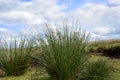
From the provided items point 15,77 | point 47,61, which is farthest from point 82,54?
point 15,77

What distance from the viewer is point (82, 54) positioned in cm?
1077

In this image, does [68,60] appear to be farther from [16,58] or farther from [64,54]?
[16,58]

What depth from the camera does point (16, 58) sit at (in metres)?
14.0

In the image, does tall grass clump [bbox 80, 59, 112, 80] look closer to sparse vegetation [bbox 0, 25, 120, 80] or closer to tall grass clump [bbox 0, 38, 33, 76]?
sparse vegetation [bbox 0, 25, 120, 80]

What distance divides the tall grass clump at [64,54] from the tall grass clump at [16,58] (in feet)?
10.2

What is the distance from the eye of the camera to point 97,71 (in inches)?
432

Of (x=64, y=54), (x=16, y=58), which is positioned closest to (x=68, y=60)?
(x=64, y=54)

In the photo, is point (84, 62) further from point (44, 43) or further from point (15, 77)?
point (15, 77)

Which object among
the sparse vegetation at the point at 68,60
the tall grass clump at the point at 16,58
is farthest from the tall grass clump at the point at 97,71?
the tall grass clump at the point at 16,58

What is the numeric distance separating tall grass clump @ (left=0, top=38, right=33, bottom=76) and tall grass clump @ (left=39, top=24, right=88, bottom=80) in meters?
3.12

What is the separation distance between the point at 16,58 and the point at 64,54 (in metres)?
3.97

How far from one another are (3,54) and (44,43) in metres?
3.82

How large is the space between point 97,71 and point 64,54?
50.3 inches

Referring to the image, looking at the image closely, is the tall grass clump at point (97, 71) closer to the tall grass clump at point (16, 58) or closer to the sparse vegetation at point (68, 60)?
the sparse vegetation at point (68, 60)
